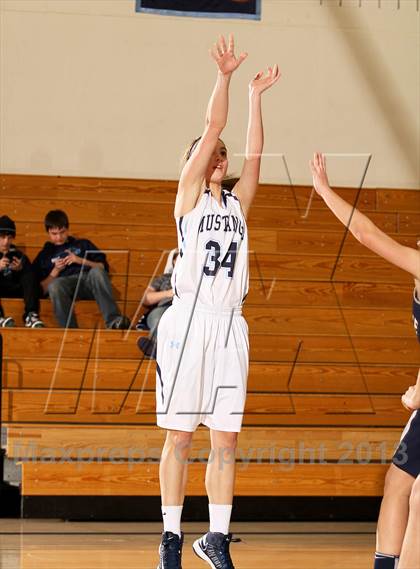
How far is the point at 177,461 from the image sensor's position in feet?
12.6

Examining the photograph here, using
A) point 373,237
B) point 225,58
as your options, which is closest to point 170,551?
point 373,237

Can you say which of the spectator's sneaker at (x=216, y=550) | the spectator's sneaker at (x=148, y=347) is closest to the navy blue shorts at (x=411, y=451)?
the spectator's sneaker at (x=216, y=550)

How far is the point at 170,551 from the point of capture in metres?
3.76

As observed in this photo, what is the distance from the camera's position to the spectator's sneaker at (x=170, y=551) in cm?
375

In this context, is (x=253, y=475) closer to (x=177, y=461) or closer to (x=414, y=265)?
(x=177, y=461)

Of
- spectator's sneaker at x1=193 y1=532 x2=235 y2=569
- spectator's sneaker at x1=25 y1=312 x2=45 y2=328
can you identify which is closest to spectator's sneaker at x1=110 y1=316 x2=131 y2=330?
spectator's sneaker at x1=25 y1=312 x2=45 y2=328

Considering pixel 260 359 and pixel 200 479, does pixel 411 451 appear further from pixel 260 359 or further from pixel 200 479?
pixel 260 359

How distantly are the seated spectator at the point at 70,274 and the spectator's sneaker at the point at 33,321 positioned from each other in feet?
0.44

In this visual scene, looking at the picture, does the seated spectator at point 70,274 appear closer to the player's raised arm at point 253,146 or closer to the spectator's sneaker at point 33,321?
the spectator's sneaker at point 33,321

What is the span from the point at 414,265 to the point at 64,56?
6125 mm

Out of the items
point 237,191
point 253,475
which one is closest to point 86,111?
point 253,475

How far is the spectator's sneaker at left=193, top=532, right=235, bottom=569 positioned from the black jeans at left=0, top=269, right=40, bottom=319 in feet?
11.5

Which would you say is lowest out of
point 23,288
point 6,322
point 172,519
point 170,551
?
point 170,551

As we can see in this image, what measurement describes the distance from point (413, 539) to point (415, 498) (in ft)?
0.39
